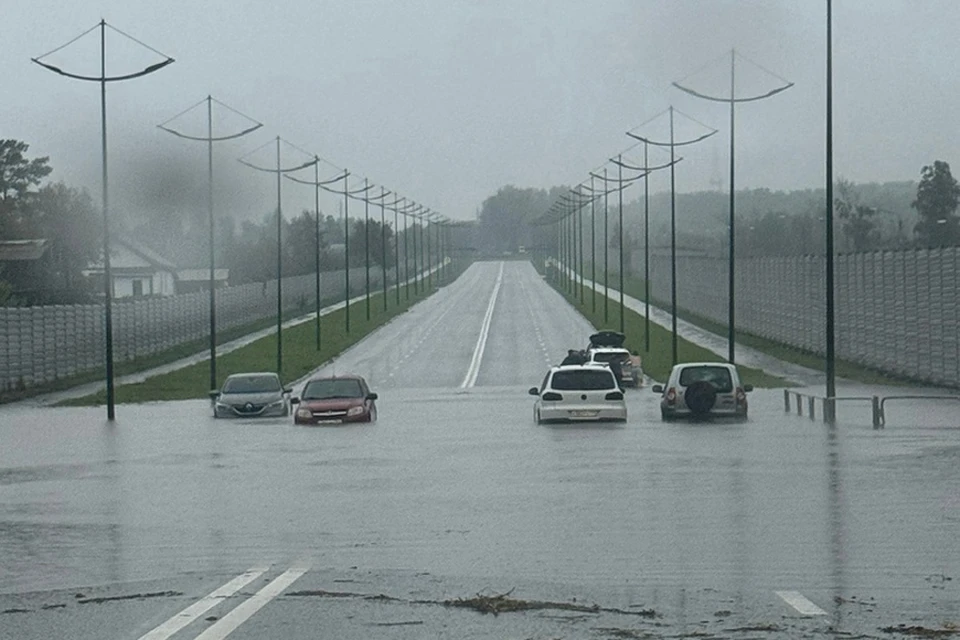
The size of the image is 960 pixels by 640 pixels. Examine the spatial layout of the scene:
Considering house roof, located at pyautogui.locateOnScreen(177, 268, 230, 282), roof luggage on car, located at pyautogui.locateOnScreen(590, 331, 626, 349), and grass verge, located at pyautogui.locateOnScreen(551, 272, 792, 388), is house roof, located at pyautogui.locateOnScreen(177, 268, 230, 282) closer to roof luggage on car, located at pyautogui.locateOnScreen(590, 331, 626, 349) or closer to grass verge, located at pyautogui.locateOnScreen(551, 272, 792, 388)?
grass verge, located at pyautogui.locateOnScreen(551, 272, 792, 388)

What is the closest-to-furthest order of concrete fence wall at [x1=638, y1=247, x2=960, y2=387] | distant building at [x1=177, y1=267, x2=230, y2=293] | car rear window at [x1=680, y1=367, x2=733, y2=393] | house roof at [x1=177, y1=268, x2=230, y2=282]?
car rear window at [x1=680, y1=367, x2=733, y2=393]
concrete fence wall at [x1=638, y1=247, x2=960, y2=387]
distant building at [x1=177, y1=267, x2=230, y2=293]
house roof at [x1=177, y1=268, x2=230, y2=282]

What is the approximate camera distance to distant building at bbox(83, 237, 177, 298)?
490 ft

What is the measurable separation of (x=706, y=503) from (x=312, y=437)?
18.0m

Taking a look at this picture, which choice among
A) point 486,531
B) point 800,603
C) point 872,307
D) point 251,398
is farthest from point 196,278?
point 800,603

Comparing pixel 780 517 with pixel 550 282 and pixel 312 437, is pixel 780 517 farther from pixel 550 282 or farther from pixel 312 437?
pixel 550 282

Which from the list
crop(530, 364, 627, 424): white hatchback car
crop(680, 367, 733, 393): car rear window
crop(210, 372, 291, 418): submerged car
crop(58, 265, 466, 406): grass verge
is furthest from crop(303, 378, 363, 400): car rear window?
crop(58, 265, 466, 406): grass verge

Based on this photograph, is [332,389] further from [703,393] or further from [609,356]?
[609,356]

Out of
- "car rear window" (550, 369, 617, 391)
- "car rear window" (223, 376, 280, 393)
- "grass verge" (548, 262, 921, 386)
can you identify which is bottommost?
"grass verge" (548, 262, 921, 386)

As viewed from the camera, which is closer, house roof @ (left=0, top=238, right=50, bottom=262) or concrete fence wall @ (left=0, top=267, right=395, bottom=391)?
concrete fence wall @ (left=0, top=267, right=395, bottom=391)

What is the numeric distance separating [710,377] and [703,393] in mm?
1305

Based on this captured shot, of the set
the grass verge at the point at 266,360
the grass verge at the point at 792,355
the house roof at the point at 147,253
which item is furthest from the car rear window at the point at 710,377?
the house roof at the point at 147,253

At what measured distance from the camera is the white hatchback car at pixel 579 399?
1626 inches

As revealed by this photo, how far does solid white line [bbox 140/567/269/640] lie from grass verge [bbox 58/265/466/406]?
4344cm

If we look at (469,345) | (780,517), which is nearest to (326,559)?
(780,517)
